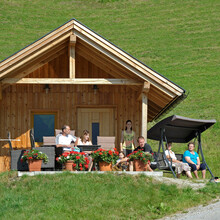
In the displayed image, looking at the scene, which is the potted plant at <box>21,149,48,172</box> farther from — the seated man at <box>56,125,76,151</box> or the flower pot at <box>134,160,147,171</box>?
the flower pot at <box>134,160,147,171</box>

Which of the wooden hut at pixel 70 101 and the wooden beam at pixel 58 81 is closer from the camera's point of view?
the wooden beam at pixel 58 81

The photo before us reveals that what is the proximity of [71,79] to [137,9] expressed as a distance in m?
36.0

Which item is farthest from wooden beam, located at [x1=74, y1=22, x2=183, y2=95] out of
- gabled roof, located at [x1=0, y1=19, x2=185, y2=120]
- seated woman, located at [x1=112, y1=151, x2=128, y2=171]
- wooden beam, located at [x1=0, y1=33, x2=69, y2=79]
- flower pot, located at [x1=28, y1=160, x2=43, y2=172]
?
flower pot, located at [x1=28, y1=160, x2=43, y2=172]

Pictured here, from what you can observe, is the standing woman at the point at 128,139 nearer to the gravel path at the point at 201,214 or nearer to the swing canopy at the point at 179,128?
the swing canopy at the point at 179,128

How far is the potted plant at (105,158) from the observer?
12.8 metres

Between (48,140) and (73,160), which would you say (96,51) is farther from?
(73,160)

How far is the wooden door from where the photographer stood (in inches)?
654

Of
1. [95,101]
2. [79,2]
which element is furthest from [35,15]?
[95,101]

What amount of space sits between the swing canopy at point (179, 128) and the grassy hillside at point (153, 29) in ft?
54.2

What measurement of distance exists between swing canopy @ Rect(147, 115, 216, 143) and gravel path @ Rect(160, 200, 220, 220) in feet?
9.99

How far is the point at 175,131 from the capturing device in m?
15.0

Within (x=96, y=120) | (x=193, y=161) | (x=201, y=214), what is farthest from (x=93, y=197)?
(x=96, y=120)

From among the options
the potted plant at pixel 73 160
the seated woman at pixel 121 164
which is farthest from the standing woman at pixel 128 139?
the potted plant at pixel 73 160

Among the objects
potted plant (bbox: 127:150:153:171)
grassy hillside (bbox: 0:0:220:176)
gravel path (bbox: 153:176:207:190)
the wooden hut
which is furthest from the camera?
grassy hillside (bbox: 0:0:220:176)
